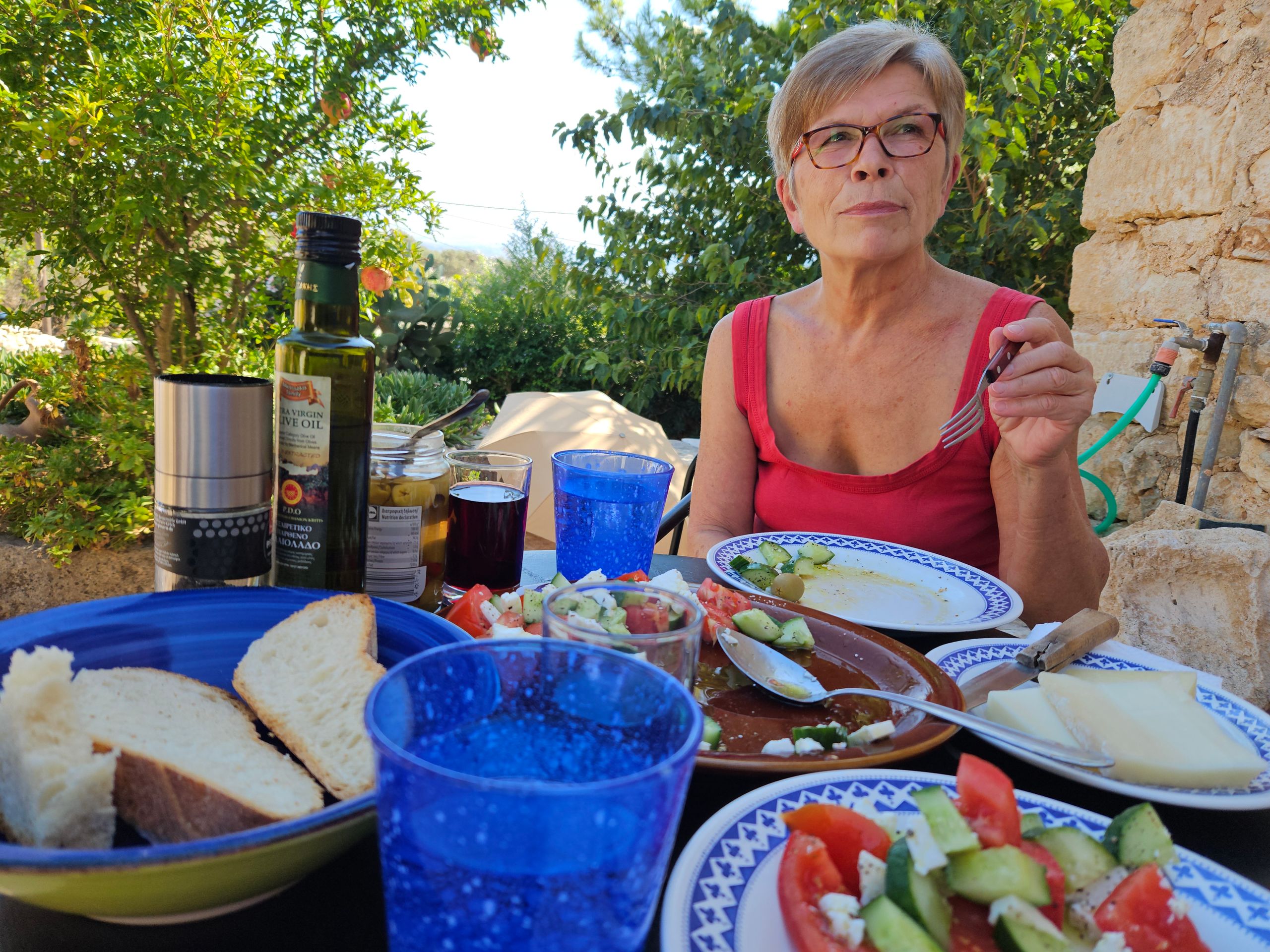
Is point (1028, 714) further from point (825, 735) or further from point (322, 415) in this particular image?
point (322, 415)

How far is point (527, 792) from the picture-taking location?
0.41m

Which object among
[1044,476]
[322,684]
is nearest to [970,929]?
[322,684]

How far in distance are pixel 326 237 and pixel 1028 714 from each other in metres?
1.05

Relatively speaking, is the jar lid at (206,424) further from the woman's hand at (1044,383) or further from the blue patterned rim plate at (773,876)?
the woman's hand at (1044,383)

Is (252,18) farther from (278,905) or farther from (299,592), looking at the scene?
(278,905)

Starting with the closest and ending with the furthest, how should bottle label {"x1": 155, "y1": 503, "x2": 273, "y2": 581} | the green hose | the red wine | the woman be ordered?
bottle label {"x1": 155, "y1": 503, "x2": 273, "y2": 581} → the red wine → the woman → the green hose

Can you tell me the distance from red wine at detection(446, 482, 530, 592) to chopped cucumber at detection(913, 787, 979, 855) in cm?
84

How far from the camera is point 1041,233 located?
445 cm

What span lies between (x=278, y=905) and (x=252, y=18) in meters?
4.69

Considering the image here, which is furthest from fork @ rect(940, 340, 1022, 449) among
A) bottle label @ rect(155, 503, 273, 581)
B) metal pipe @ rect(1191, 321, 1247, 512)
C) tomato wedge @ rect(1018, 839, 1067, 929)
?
metal pipe @ rect(1191, 321, 1247, 512)

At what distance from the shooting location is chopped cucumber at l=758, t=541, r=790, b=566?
67.3 inches

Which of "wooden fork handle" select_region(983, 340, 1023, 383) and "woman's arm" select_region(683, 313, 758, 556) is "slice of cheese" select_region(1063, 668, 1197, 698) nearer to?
"wooden fork handle" select_region(983, 340, 1023, 383)

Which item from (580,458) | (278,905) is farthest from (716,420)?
(278,905)

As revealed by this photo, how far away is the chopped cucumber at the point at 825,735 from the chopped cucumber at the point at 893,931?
296 millimetres
